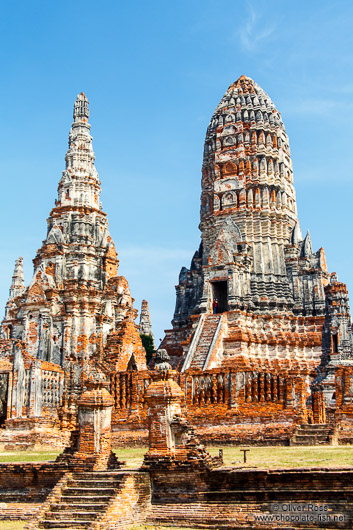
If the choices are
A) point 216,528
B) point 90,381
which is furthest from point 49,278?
point 216,528

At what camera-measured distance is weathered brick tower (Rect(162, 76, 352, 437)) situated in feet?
113

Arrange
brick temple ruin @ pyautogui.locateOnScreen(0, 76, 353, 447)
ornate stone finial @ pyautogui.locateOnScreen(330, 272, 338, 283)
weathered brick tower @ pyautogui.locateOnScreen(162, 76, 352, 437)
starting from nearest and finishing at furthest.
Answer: brick temple ruin @ pyautogui.locateOnScreen(0, 76, 353, 447) < weathered brick tower @ pyautogui.locateOnScreen(162, 76, 352, 437) < ornate stone finial @ pyautogui.locateOnScreen(330, 272, 338, 283)

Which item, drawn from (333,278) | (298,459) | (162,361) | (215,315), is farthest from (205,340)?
(162,361)

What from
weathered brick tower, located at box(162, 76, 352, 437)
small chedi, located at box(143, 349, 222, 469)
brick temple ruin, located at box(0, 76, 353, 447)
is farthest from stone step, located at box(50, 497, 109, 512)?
weathered brick tower, located at box(162, 76, 352, 437)

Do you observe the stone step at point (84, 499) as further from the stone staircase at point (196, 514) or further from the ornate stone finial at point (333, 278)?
the ornate stone finial at point (333, 278)

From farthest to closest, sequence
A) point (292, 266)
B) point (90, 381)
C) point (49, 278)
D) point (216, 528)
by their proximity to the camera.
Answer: point (292, 266), point (49, 278), point (90, 381), point (216, 528)

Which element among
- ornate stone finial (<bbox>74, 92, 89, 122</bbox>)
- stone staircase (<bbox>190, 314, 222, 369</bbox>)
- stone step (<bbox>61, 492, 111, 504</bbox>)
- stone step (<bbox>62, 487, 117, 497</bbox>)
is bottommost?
stone step (<bbox>61, 492, 111, 504</bbox>)

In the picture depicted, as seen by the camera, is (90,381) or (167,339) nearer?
(90,381)

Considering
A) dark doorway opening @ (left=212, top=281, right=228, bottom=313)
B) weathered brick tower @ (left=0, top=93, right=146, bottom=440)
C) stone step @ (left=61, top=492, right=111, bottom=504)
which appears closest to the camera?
stone step @ (left=61, top=492, right=111, bottom=504)

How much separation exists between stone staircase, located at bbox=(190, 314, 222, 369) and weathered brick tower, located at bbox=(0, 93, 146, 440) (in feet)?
8.40

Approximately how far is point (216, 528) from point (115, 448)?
1351 cm

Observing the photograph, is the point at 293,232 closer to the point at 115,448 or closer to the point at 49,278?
the point at 49,278

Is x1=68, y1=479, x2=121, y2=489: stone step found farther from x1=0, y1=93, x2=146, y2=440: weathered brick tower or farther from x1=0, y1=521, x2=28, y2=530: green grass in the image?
x1=0, y1=93, x2=146, y2=440: weathered brick tower

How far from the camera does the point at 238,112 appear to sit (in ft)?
138
